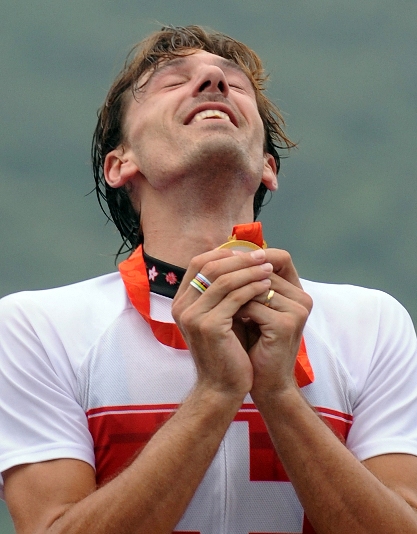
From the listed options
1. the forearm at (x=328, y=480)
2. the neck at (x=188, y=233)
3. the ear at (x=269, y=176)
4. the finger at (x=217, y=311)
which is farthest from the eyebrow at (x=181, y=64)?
the forearm at (x=328, y=480)

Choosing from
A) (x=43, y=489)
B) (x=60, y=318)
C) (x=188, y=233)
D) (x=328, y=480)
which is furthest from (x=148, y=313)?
(x=328, y=480)

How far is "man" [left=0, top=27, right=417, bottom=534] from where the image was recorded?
157 inches

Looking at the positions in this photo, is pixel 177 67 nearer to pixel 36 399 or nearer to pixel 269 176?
pixel 269 176

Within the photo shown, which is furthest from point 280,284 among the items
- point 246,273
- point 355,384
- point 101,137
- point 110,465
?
point 101,137

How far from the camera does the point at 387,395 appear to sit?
4.69 meters

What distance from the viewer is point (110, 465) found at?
4441mm

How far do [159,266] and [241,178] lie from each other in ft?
2.19

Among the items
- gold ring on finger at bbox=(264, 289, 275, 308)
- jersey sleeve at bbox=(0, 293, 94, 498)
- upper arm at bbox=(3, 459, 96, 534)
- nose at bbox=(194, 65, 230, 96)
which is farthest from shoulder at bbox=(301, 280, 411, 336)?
upper arm at bbox=(3, 459, 96, 534)

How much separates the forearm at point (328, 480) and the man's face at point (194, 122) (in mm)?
1670

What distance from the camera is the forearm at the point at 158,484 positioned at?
387 cm

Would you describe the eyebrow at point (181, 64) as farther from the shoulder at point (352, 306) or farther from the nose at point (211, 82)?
the shoulder at point (352, 306)

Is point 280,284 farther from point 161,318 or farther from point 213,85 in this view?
point 213,85

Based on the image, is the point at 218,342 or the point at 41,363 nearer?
the point at 218,342

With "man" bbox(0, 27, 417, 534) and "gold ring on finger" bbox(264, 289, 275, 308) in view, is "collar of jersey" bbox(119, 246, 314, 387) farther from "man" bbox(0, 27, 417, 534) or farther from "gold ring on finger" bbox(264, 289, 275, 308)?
"gold ring on finger" bbox(264, 289, 275, 308)
